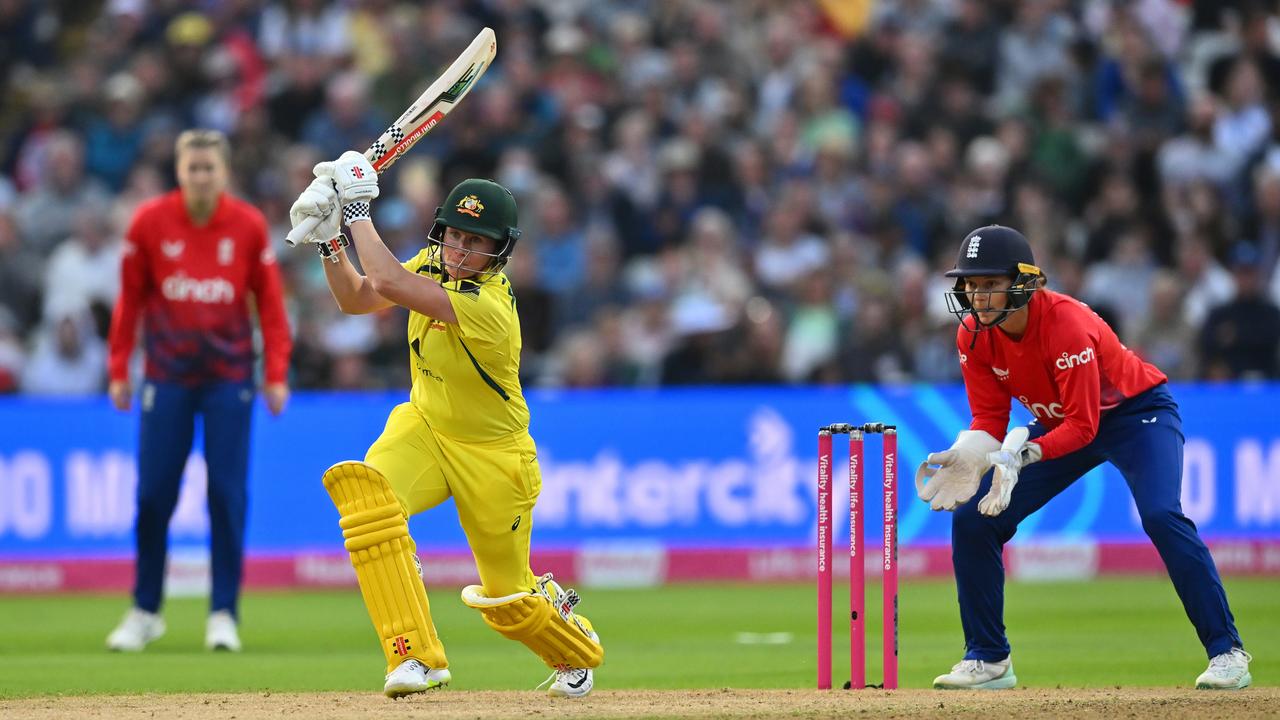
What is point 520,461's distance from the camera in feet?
21.9

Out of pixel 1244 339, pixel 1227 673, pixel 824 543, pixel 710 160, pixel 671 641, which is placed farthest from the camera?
pixel 710 160

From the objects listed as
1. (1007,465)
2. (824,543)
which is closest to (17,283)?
(824,543)

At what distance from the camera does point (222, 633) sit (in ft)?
29.4

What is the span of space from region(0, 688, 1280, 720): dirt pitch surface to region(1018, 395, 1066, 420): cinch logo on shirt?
3.41 feet

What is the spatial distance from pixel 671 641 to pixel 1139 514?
10.3ft

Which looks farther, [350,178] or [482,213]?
[482,213]

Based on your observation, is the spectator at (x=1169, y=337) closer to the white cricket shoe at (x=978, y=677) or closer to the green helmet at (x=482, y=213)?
the white cricket shoe at (x=978, y=677)

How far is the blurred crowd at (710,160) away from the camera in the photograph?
13680 millimetres

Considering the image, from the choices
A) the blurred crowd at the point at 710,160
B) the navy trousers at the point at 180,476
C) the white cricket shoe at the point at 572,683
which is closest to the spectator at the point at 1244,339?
the blurred crowd at the point at 710,160

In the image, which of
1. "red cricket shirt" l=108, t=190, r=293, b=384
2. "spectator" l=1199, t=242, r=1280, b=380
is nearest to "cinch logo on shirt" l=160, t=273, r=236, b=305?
"red cricket shirt" l=108, t=190, r=293, b=384

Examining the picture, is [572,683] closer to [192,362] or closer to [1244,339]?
[192,362]

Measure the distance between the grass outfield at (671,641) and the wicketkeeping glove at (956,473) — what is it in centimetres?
95

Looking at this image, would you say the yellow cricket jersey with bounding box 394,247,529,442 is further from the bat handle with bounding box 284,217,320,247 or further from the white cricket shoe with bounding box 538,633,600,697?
the white cricket shoe with bounding box 538,633,600,697

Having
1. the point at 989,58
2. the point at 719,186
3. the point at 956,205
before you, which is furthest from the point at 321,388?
the point at 989,58
